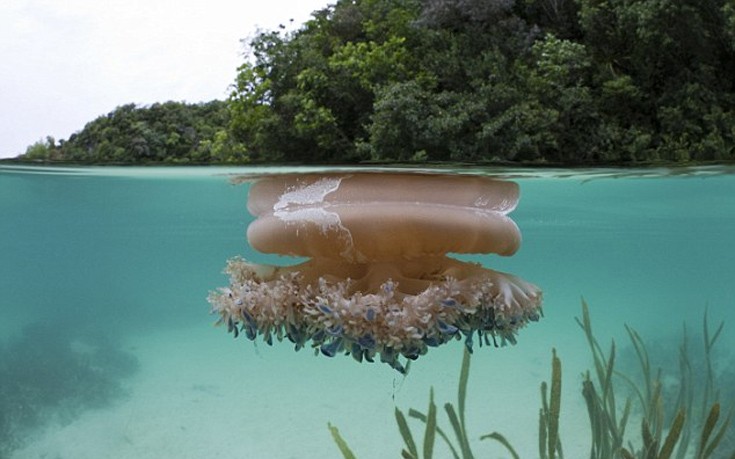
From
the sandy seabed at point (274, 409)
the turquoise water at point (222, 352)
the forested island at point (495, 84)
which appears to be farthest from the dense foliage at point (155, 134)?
the sandy seabed at point (274, 409)

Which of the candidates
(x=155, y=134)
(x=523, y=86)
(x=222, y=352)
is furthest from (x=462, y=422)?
(x=155, y=134)

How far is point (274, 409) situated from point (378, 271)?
6151 mm

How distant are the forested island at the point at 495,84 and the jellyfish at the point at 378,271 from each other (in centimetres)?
1282

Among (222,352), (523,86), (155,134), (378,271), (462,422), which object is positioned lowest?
(222,352)

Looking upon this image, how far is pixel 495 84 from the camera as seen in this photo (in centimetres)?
1647

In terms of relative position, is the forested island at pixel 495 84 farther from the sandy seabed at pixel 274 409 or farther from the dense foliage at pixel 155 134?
the sandy seabed at pixel 274 409

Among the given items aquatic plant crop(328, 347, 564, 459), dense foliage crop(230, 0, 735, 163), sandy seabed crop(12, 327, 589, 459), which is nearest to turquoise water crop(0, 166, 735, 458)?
sandy seabed crop(12, 327, 589, 459)

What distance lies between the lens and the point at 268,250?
2705 mm

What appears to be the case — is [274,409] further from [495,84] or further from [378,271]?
[495,84]

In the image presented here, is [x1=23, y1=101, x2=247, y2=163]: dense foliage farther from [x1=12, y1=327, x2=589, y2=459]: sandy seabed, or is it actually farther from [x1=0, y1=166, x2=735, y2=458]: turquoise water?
[x1=12, y1=327, x2=589, y2=459]: sandy seabed

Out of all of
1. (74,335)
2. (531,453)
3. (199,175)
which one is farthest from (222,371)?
(74,335)

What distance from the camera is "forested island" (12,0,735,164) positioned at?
1570 cm

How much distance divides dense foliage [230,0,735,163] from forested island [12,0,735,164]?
0.03 metres

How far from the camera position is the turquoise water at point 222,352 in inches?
281
